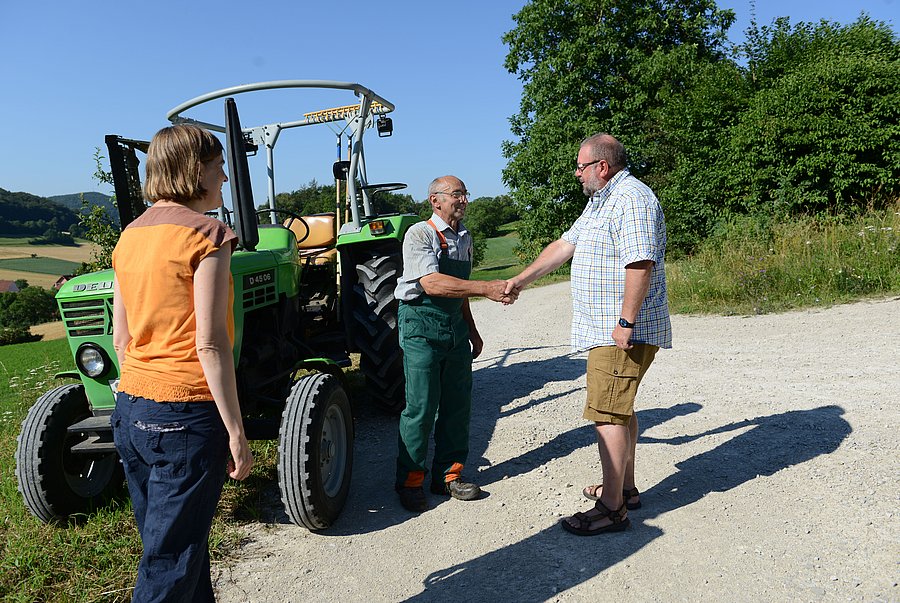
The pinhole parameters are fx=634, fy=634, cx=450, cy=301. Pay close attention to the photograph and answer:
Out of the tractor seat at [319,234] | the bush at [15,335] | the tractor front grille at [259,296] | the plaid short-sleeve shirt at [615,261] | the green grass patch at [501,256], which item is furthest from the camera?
the green grass patch at [501,256]

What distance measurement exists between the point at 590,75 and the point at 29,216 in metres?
48.4

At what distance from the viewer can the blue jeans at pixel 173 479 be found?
6.07 ft

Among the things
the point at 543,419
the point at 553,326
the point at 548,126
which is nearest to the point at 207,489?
the point at 543,419

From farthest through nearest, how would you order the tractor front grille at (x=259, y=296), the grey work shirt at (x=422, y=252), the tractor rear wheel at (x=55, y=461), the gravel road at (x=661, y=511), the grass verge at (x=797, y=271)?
the grass verge at (x=797, y=271), the tractor front grille at (x=259, y=296), the grey work shirt at (x=422, y=252), the tractor rear wheel at (x=55, y=461), the gravel road at (x=661, y=511)

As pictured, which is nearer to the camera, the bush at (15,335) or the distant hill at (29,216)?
the bush at (15,335)

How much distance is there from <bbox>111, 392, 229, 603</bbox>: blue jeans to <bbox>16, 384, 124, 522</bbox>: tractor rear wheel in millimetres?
1712

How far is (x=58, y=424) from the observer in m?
3.35

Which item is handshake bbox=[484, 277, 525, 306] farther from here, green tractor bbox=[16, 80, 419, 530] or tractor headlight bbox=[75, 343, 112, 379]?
tractor headlight bbox=[75, 343, 112, 379]

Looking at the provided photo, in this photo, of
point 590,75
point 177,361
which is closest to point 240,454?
point 177,361

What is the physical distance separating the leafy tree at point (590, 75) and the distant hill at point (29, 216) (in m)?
38.9

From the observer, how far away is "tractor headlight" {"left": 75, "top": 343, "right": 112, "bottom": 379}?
10.9 feet

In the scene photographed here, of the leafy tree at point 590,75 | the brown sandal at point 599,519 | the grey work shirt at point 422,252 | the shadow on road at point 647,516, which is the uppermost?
the leafy tree at point 590,75

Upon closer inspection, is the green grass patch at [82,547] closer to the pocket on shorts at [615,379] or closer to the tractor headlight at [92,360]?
the tractor headlight at [92,360]

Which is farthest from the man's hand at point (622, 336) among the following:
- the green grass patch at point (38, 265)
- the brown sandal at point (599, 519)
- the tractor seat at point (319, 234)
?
the green grass patch at point (38, 265)
